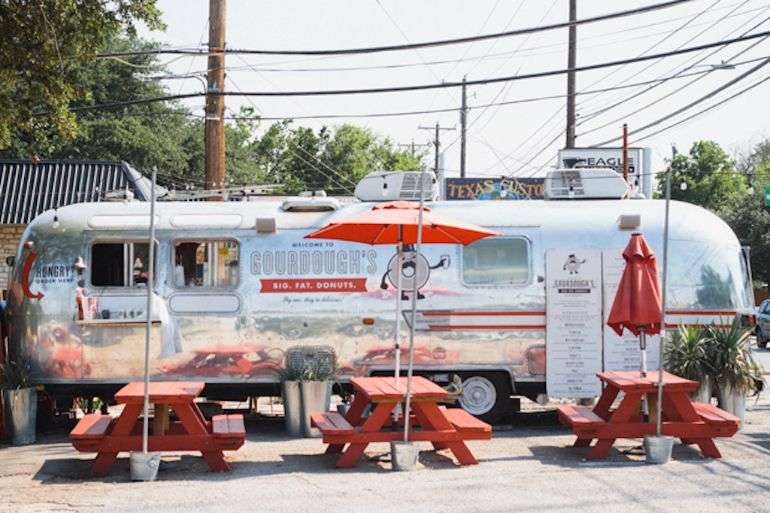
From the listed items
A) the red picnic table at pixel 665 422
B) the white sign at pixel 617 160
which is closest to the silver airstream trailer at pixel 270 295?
the red picnic table at pixel 665 422

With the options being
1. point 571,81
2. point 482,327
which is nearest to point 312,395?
point 482,327

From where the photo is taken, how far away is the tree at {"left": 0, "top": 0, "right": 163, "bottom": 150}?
42.2ft

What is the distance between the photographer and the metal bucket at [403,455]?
1040 centimetres

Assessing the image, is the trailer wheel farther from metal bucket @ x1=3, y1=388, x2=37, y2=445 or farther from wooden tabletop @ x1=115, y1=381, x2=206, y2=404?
metal bucket @ x1=3, y1=388, x2=37, y2=445

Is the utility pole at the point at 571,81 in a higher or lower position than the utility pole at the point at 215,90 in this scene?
higher

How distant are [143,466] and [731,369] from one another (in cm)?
701

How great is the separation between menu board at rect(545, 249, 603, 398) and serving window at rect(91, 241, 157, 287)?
488 centimetres

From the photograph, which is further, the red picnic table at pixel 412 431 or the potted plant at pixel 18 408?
the potted plant at pixel 18 408

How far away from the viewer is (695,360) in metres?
13.4

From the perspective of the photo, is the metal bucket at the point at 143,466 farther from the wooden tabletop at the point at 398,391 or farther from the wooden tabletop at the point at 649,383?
the wooden tabletop at the point at 649,383

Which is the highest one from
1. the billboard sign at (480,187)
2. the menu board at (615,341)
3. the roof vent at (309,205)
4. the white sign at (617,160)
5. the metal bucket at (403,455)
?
the white sign at (617,160)

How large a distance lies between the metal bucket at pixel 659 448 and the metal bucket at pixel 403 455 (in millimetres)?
2193

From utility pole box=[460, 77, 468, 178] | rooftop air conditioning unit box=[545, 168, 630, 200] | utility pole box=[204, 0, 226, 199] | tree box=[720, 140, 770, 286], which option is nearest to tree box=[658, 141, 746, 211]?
tree box=[720, 140, 770, 286]

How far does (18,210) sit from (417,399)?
1641 centimetres
